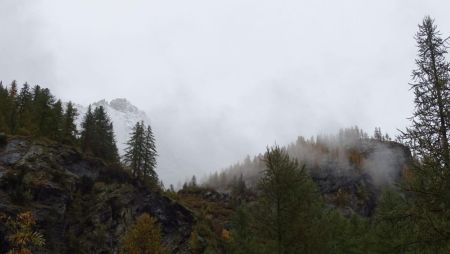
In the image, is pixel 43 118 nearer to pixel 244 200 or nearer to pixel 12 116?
pixel 12 116

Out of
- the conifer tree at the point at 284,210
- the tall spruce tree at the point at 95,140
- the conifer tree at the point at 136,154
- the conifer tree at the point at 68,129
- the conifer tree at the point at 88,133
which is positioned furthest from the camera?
the tall spruce tree at the point at 95,140

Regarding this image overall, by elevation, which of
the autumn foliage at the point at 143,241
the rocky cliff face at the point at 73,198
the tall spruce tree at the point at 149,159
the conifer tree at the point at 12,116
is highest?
the conifer tree at the point at 12,116

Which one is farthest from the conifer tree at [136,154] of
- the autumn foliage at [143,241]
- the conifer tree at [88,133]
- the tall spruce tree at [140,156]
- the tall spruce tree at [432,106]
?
the tall spruce tree at [432,106]

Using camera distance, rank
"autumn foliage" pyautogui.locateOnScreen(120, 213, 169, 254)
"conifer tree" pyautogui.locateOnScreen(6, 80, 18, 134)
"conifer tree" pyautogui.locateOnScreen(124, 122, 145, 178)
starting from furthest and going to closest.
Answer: "conifer tree" pyautogui.locateOnScreen(124, 122, 145, 178) < "conifer tree" pyautogui.locateOnScreen(6, 80, 18, 134) < "autumn foliage" pyautogui.locateOnScreen(120, 213, 169, 254)

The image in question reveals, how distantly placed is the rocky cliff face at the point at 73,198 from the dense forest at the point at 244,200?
0.18 metres

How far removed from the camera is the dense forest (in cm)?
1270

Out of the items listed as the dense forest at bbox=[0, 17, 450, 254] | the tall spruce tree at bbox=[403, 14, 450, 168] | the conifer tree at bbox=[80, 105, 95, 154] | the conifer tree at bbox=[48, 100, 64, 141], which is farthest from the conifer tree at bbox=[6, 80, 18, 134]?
the tall spruce tree at bbox=[403, 14, 450, 168]

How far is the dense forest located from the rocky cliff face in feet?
0.61

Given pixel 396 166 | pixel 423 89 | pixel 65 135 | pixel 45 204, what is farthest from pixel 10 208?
pixel 396 166

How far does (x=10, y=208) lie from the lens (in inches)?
1962

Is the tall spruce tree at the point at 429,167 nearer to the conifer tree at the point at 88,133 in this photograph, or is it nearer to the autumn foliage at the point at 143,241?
the autumn foliage at the point at 143,241

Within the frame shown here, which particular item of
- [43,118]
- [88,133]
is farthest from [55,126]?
[88,133]

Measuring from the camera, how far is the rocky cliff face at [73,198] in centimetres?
5347

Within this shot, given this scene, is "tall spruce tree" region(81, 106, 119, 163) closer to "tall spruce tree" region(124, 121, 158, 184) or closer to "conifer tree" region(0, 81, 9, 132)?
"tall spruce tree" region(124, 121, 158, 184)
